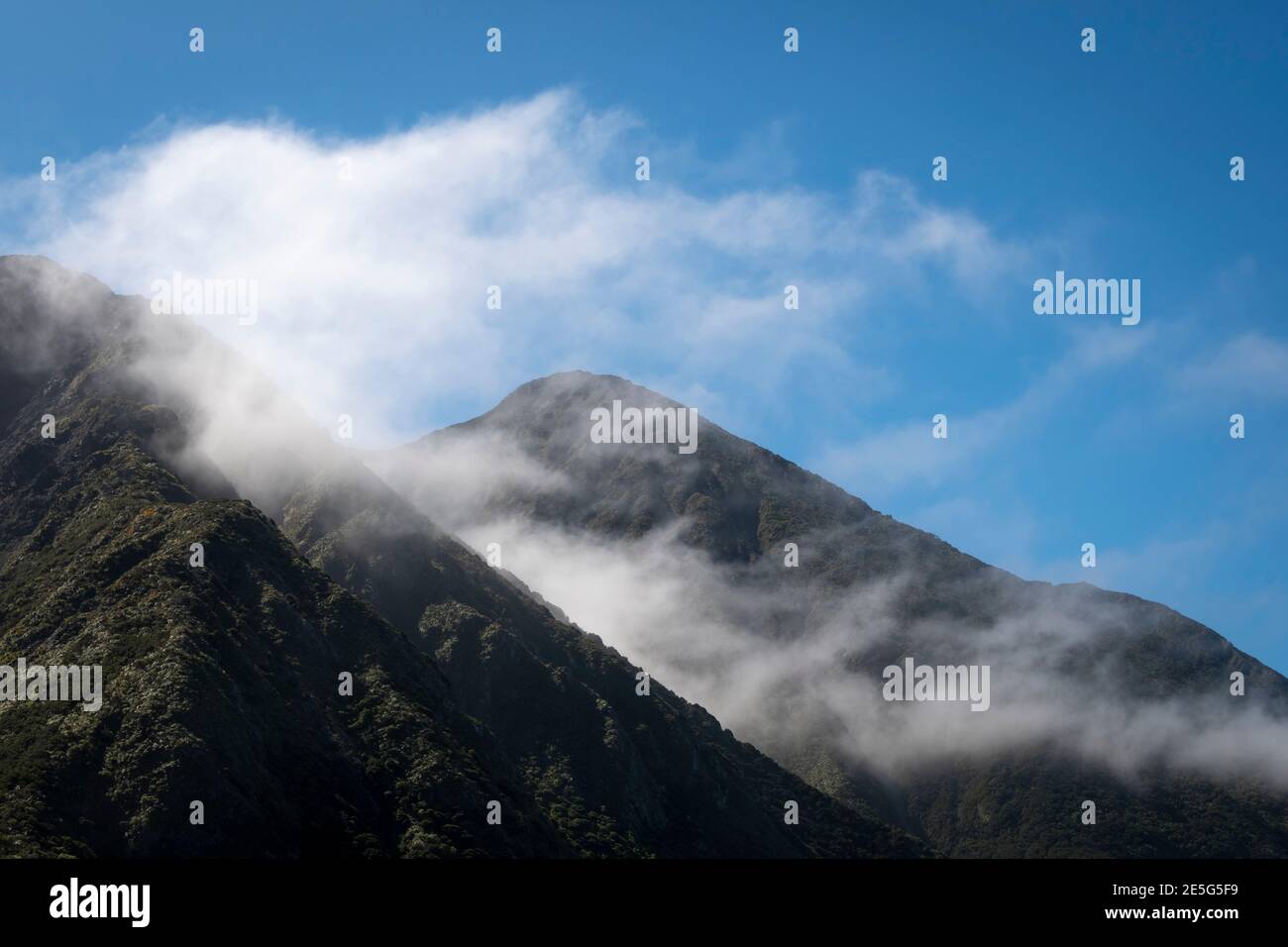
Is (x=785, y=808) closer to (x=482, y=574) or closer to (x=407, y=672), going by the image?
(x=482, y=574)

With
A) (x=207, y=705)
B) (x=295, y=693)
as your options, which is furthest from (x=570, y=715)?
(x=207, y=705)

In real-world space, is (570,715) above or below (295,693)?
below

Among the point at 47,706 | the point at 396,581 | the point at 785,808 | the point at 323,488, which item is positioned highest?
the point at 323,488

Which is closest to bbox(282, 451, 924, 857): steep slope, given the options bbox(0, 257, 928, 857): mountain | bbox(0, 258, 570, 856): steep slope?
bbox(0, 257, 928, 857): mountain

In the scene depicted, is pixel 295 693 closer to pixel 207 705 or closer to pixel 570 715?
pixel 207 705

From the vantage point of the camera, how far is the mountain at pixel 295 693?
97375mm

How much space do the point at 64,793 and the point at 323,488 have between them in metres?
108

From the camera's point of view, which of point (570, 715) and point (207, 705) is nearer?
point (207, 705)

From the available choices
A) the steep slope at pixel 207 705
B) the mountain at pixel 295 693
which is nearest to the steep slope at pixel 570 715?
the mountain at pixel 295 693

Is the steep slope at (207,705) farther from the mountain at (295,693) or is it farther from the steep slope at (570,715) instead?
the steep slope at (570,715)

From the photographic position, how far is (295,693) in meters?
120

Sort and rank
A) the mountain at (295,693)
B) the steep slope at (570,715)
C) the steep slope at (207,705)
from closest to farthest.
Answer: the steep slope at (207,705) → the mountain at (295,693) → the steep slope at (570,715)

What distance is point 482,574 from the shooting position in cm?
19325
